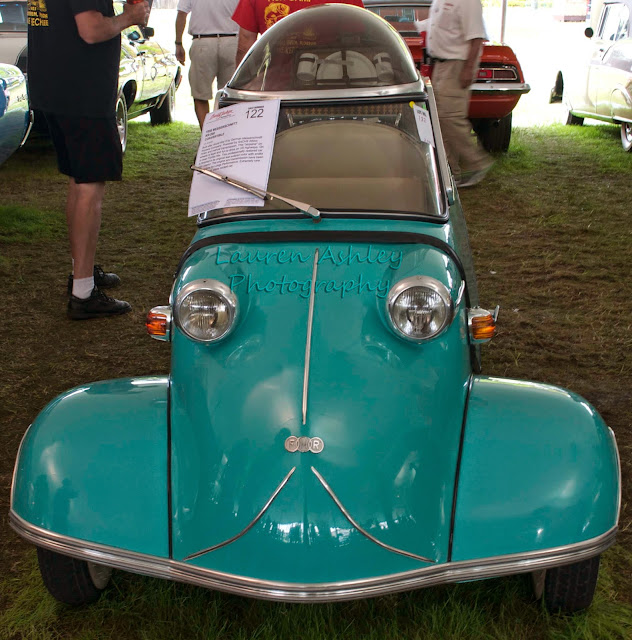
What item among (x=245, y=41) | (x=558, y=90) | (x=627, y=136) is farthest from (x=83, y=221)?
(x=558, y=90)

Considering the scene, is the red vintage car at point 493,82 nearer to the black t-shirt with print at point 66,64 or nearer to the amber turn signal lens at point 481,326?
the black t-shirt with print at point 66,64

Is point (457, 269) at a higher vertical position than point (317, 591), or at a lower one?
higher

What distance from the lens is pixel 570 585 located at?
6.58 ft

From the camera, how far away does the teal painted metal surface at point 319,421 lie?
1.81 meters

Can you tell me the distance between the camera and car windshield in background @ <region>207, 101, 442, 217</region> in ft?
8.51

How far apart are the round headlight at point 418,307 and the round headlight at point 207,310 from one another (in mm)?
444

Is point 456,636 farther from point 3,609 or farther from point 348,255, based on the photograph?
point 3,609

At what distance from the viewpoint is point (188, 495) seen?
1923mm

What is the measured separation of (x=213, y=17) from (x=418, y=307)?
18.2ft

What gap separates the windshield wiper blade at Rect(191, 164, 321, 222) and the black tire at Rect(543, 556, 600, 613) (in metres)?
1.25

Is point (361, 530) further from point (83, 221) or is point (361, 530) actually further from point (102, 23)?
point (102, 23)

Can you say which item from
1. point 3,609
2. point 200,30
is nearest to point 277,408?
point 3,609

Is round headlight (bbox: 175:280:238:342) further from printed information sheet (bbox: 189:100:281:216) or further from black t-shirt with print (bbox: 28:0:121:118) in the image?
black t-shirt with print (bbox: 28:0:121:118)

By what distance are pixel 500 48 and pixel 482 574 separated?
685 centimetres
